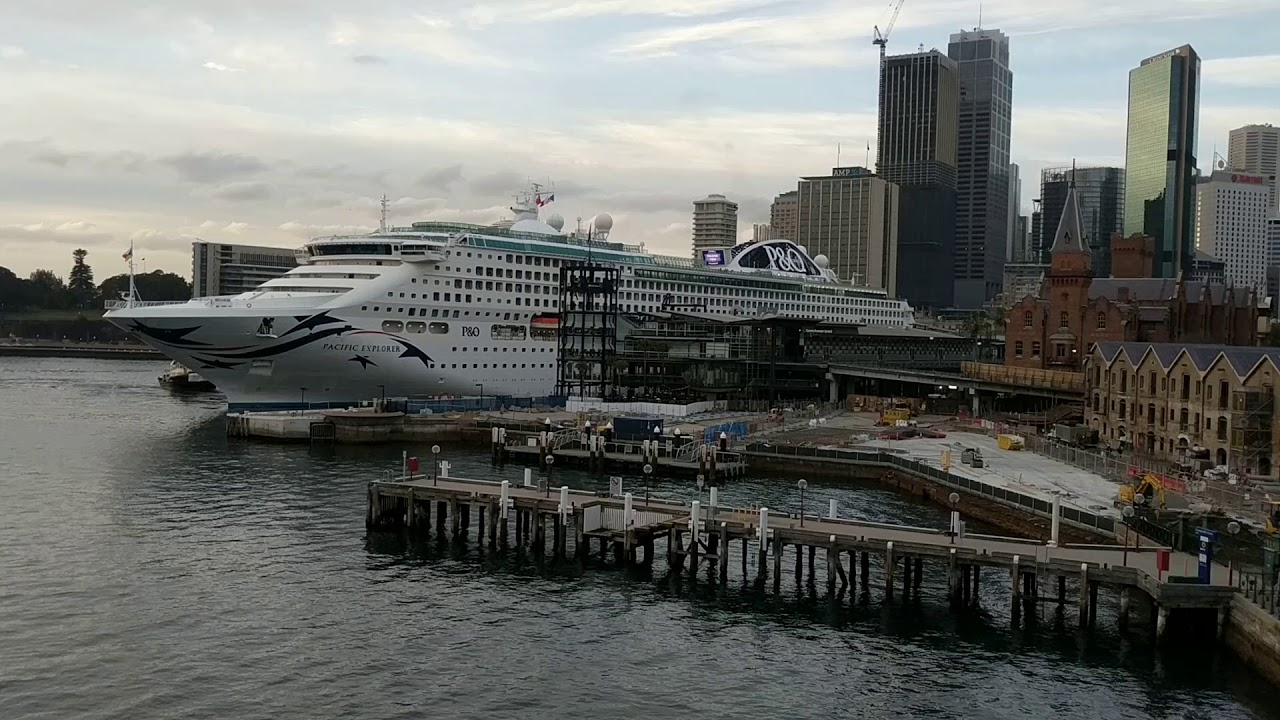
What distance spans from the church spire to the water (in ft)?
164

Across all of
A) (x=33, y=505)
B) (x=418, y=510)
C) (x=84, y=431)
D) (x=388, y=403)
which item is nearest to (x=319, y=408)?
(x=388, y=403)

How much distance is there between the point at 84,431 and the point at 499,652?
179 ft

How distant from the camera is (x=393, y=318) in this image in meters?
76.1

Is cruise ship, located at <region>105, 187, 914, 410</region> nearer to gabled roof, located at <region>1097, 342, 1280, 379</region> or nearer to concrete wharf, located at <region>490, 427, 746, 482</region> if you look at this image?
concrete wharf, located at <region>490, 427, 746, 482</region>

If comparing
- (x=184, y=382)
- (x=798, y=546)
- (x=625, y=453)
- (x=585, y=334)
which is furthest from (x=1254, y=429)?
(x=184, y=382)

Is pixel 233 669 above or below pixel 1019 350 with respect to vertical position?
below

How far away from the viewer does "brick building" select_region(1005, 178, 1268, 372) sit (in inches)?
3041

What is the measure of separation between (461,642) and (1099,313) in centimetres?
6178

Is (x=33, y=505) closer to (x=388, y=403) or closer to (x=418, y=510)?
(x=418, y=510)

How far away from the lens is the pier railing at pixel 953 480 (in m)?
38.7

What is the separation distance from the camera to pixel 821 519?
38000 mm

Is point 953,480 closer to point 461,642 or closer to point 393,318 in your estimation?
point 461,642

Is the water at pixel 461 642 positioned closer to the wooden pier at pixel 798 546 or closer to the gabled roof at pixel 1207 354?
the wooden pier at pixel 798 546

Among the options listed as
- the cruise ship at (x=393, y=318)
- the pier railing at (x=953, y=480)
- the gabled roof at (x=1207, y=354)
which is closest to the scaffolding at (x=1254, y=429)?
the gabled roof at (x=1207, y=354)
